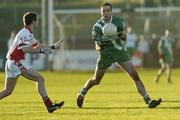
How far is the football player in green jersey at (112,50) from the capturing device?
60.4ft

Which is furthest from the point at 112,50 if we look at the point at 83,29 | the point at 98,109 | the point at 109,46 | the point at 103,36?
the point at 83,29

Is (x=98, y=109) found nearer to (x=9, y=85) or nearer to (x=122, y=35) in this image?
(x=122, y=35)

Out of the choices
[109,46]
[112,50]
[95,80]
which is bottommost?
[95,80]

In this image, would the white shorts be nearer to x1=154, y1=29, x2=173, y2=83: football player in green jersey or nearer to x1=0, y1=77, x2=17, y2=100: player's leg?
x1=0, y1=77, x2=17, y2=100: player's leg

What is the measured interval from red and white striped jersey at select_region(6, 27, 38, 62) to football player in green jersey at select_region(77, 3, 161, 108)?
1.81 metres

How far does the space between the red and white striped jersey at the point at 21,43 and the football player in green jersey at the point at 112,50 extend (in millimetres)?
1807

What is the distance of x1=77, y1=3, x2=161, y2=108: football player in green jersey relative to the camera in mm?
18422

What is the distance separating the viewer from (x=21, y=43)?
17.3m

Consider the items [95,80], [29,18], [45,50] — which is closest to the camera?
[45,50]

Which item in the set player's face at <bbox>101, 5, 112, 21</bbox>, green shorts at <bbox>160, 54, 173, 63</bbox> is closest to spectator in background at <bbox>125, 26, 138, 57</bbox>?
green shorts at <bbox>160, 54, 173, 63</bbox>

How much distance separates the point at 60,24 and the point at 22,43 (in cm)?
3292

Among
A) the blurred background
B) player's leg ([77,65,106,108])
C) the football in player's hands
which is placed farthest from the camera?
the blurred background

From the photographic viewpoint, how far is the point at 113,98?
22.7m

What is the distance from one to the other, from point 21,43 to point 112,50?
2567mm
